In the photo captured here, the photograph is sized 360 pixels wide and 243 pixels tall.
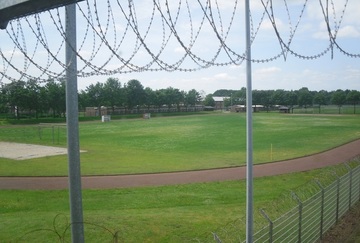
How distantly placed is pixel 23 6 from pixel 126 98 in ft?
373

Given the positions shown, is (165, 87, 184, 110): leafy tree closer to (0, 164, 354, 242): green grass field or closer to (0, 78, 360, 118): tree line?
(0, 78, 360, 118): tree line

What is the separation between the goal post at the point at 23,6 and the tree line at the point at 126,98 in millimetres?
55578

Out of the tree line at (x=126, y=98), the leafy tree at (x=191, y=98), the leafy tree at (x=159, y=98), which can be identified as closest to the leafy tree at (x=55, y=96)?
the tree line at (x=126, y=98)

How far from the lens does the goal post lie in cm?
588

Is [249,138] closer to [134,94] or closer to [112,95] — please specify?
[112,95]

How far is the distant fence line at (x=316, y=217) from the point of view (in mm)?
9570

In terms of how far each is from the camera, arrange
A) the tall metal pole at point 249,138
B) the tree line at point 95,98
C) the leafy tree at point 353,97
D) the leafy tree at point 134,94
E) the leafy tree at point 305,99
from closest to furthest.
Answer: the tall metal pole at point 249,138, the tree line at point 95,98, the leafy tree at point 134,94, the leafy tree at point 353,97, the leafy tree at point 305,99

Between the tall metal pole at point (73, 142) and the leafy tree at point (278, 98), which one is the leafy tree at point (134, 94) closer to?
the leafy tree at point (278, 98)

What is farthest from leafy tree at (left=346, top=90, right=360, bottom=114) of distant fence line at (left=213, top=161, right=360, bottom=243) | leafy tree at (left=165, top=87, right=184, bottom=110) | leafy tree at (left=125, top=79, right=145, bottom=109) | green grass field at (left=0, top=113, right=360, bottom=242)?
distant fence line at (left=213, top=161, right=360, bottom=243)

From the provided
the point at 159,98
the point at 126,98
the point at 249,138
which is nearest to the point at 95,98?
the point at 126,98

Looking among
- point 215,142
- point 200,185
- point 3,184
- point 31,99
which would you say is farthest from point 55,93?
point 200,185

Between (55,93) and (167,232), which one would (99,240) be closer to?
(167,232)

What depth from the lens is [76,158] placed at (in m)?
8.15

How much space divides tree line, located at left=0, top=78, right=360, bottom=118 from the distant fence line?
54706mm
